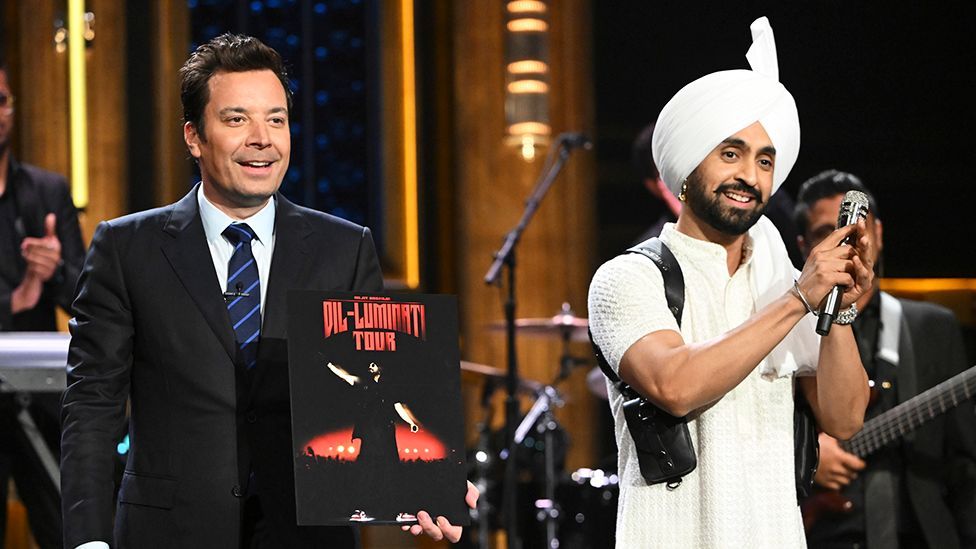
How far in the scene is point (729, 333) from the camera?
240 centimetres

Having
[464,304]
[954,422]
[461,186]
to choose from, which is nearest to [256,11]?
[461,186]

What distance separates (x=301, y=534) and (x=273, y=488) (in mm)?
95

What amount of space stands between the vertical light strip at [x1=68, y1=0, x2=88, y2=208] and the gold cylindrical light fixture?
2.39 meters

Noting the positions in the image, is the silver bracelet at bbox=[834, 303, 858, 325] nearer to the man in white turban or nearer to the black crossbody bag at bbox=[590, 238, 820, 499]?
the man in white turban

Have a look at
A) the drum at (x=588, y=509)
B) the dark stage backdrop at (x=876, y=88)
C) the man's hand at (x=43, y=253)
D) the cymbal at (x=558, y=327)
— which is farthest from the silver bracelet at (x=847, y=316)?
the dark stage backdrop at (x=876, y=88)

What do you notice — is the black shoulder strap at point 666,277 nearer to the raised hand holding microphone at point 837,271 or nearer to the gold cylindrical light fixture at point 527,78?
the raised hand holding microphone at point 837,271

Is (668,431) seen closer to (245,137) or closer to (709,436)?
(709,436)

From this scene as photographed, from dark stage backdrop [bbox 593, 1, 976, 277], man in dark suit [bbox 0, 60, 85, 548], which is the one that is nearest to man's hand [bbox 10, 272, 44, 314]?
man in dark suit [bbox 0, 60, 85, 548]

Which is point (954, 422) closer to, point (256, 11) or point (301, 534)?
point (301, 534)

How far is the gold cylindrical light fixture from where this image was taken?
7.95m

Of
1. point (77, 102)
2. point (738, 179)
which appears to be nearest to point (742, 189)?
point (738, 179)

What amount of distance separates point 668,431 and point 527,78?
18.6ft

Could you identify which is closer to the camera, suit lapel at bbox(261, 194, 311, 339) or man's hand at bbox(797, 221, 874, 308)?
man's hand at bbox(797, 221, 874, 308)

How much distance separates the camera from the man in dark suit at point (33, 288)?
13.7 ft
